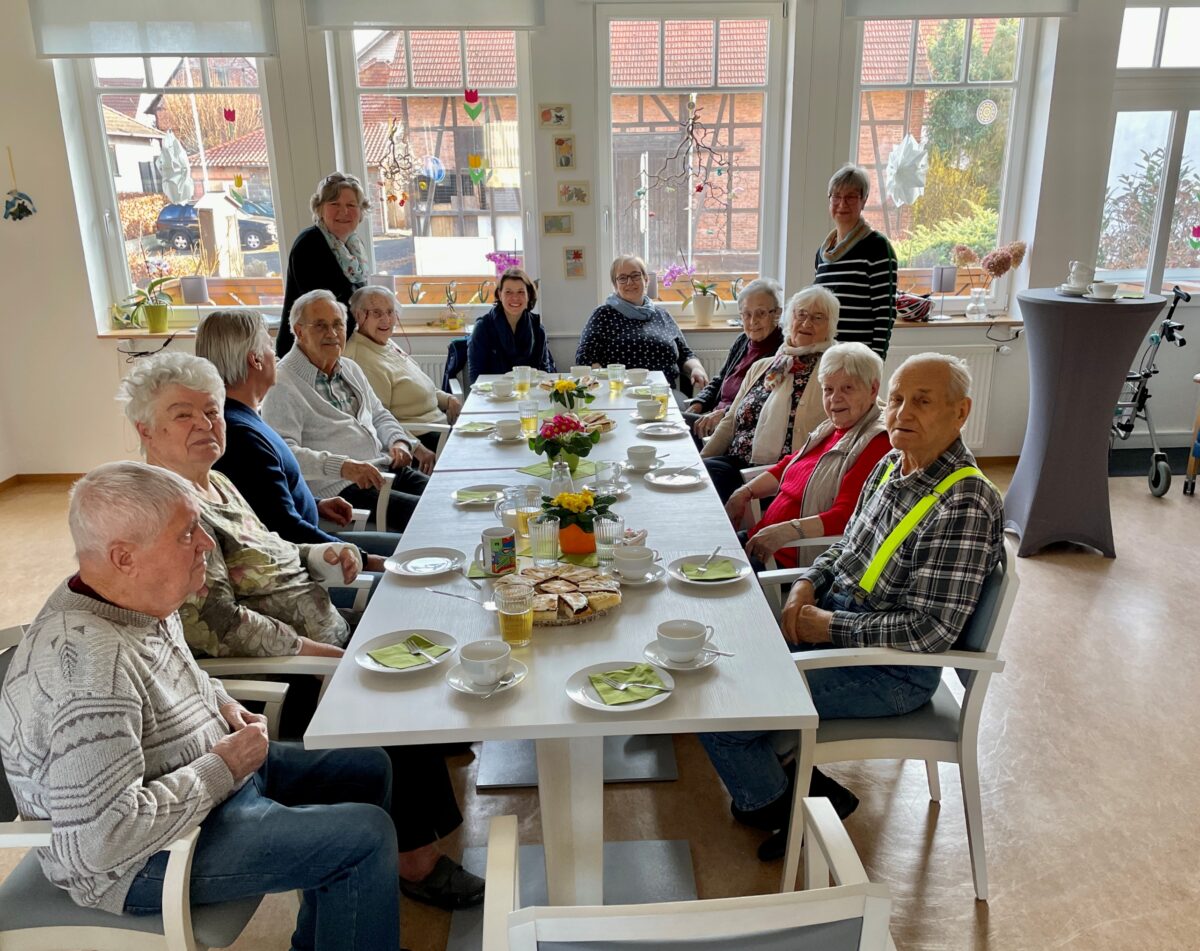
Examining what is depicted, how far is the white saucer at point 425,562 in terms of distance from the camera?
198 cm

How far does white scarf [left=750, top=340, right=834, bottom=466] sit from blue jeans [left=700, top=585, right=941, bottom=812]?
131 centimetres

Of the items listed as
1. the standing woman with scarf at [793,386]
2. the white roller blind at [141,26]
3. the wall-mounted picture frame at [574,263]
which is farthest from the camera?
the wall-mounted picture frame at [574,263]

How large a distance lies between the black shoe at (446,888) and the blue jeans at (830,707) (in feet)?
2.01

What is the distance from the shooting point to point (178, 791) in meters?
1.35

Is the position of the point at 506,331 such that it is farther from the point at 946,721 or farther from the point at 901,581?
the point at 946,721

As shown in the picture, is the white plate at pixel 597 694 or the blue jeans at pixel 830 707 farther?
the blue jeans at pixel 830 707

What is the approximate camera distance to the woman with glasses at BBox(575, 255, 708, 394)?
4531 mm

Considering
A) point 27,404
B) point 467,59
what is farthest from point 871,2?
point 27,404

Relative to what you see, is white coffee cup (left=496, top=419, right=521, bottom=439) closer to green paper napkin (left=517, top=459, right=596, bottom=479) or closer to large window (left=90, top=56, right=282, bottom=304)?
green paper napkin (left=517, top=459, right=596, bottom=479)

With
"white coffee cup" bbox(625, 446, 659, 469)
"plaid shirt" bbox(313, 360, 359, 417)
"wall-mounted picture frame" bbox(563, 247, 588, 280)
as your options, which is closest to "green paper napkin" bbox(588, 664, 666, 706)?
"white coffee cup" bbox(625, 446, 659, 469)

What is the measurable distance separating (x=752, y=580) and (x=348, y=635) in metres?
1.03

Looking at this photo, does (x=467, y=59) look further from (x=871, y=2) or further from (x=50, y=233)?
(x=50, y=233)

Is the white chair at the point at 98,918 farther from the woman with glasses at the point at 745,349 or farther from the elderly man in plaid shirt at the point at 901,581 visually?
the woman with glasses at the point at 745,349

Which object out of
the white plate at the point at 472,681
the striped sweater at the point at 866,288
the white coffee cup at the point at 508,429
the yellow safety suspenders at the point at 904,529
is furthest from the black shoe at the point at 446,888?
the striped sweater at the point at 866,288
